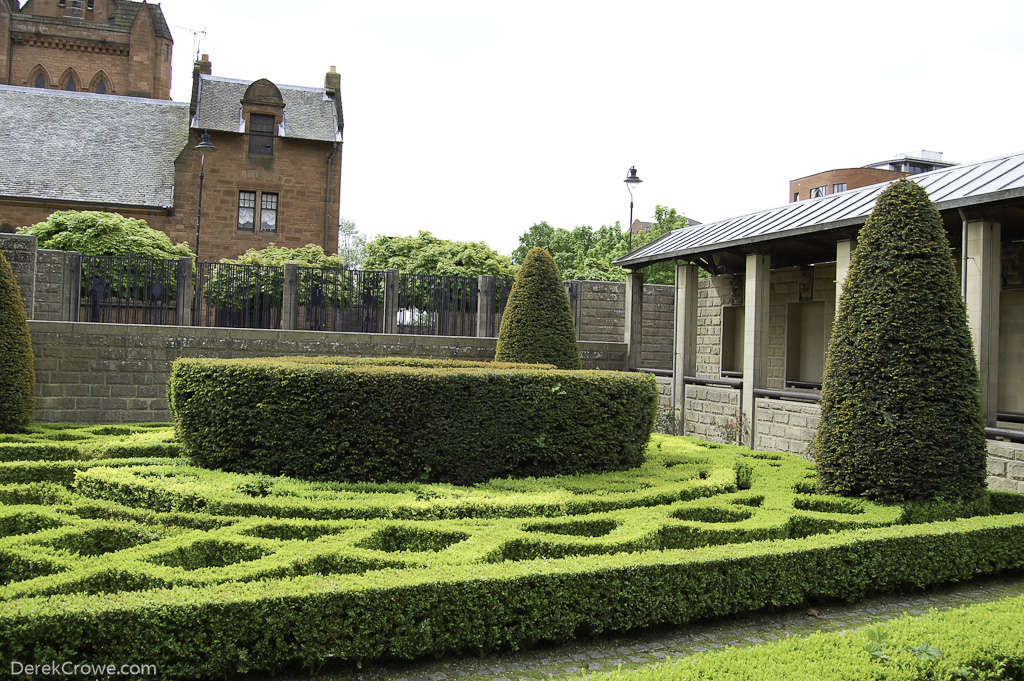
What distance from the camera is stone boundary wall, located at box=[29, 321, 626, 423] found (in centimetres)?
1357

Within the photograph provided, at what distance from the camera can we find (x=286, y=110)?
96.3ft

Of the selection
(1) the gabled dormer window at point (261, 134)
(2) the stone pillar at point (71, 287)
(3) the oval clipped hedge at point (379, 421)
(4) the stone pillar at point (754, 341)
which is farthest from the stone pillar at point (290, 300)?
(1) the gabled dormer window at point (261, 134)

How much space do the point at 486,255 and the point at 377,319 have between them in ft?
24.4

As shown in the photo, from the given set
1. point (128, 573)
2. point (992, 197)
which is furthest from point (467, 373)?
point (992, 197)

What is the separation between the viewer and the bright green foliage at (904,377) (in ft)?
24.7

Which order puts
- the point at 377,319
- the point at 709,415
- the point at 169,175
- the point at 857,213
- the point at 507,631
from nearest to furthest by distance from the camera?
the point at 507,631
the point at 857,213
the point at 709,415
the point at 377,319
the point at 169,175

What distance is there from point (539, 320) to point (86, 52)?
3759cm

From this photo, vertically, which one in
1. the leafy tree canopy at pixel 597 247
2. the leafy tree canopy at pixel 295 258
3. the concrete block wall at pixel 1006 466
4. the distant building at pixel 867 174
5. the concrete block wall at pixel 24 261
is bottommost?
the concrete block wall at pixel 1006 466

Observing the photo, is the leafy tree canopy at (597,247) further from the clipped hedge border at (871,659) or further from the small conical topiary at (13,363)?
the clipped hedge border at (871,659)

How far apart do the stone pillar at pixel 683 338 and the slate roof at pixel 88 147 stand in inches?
814

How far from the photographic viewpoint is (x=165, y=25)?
41.0 metres

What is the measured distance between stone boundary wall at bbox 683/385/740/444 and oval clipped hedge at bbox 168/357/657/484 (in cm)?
554

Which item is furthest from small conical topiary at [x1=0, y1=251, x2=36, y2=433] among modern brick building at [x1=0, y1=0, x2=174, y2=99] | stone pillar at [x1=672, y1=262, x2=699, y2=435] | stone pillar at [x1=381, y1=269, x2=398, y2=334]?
modern brick building at [x1=0, y1=0, x2=174, y2=99]

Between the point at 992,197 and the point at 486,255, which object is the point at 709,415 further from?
the point at 486,255
